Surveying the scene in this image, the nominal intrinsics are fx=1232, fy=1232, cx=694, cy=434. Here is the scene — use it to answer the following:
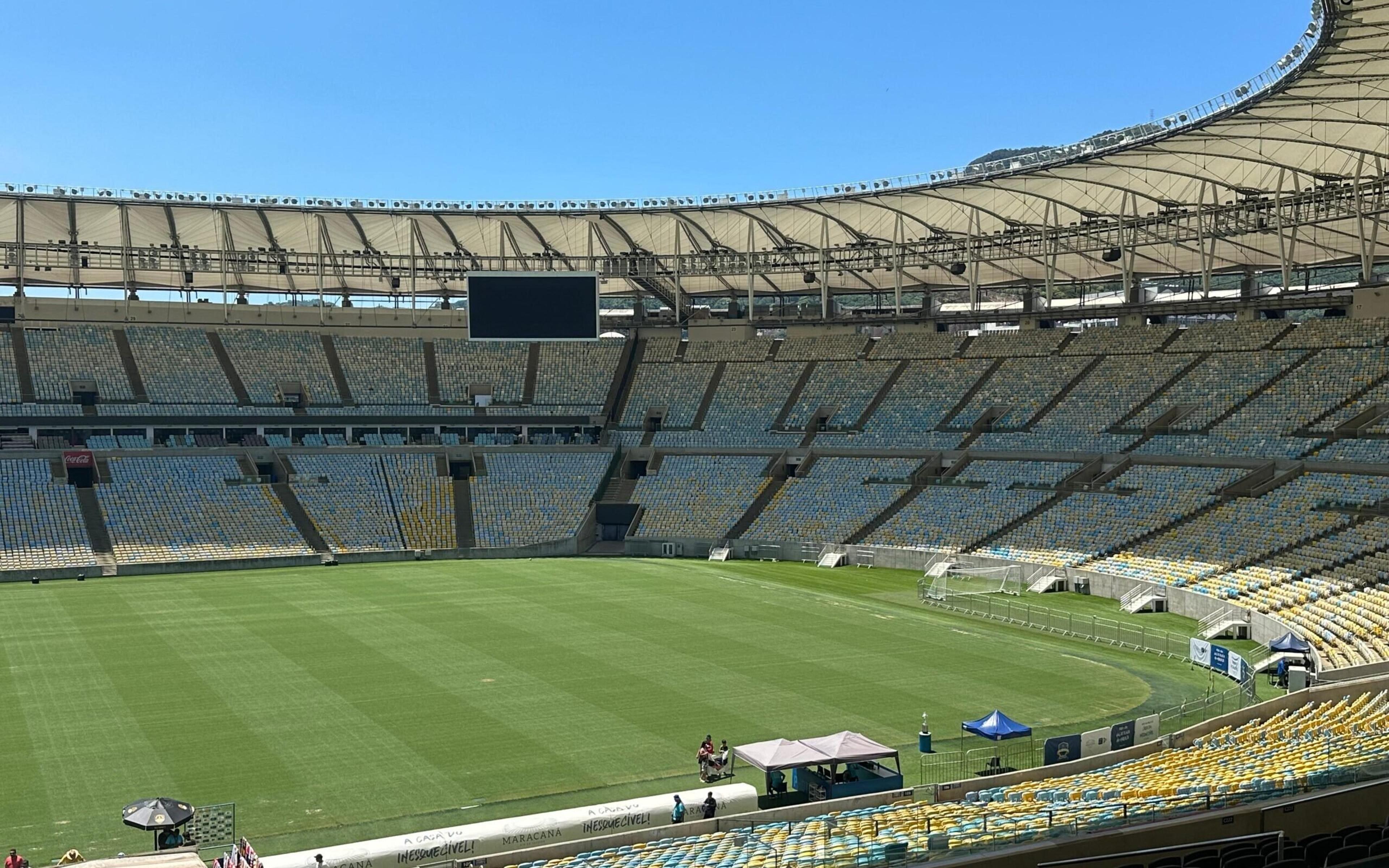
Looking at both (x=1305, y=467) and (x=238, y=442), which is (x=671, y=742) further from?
(x=238, y=442)

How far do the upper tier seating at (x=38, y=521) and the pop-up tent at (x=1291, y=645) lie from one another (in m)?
47.9

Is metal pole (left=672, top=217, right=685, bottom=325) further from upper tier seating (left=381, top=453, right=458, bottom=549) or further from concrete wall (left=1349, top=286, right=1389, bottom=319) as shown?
concrete wall (left=1349, top=286, right=1389, bottom=319)

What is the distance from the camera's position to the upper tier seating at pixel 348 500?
6203 centimetres

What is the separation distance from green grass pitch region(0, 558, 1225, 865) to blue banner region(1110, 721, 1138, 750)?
264 centimetres

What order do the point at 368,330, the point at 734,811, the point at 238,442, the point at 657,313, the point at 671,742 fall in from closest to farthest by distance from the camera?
the point at 734,811 < the point at 671,742 < the point at 238,442 < the point at 368,330 < the point at 657,313

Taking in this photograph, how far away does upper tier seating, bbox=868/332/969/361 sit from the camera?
71125 mm

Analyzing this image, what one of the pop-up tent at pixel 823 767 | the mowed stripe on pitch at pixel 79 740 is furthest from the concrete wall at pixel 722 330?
the pop-up tent at pixel 823 767

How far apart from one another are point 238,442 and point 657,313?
28.0 metres

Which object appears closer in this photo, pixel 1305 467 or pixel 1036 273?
pixel 1305 467

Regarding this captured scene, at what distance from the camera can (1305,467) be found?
48.4 metres

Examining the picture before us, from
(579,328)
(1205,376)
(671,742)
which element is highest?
(579,328)

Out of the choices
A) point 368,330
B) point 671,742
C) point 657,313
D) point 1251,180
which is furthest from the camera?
point 657,313

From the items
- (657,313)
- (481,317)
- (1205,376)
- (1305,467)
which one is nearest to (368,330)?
(481,317)

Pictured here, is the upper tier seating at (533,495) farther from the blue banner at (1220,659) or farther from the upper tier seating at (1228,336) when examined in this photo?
the blue banner at (1220,659)
